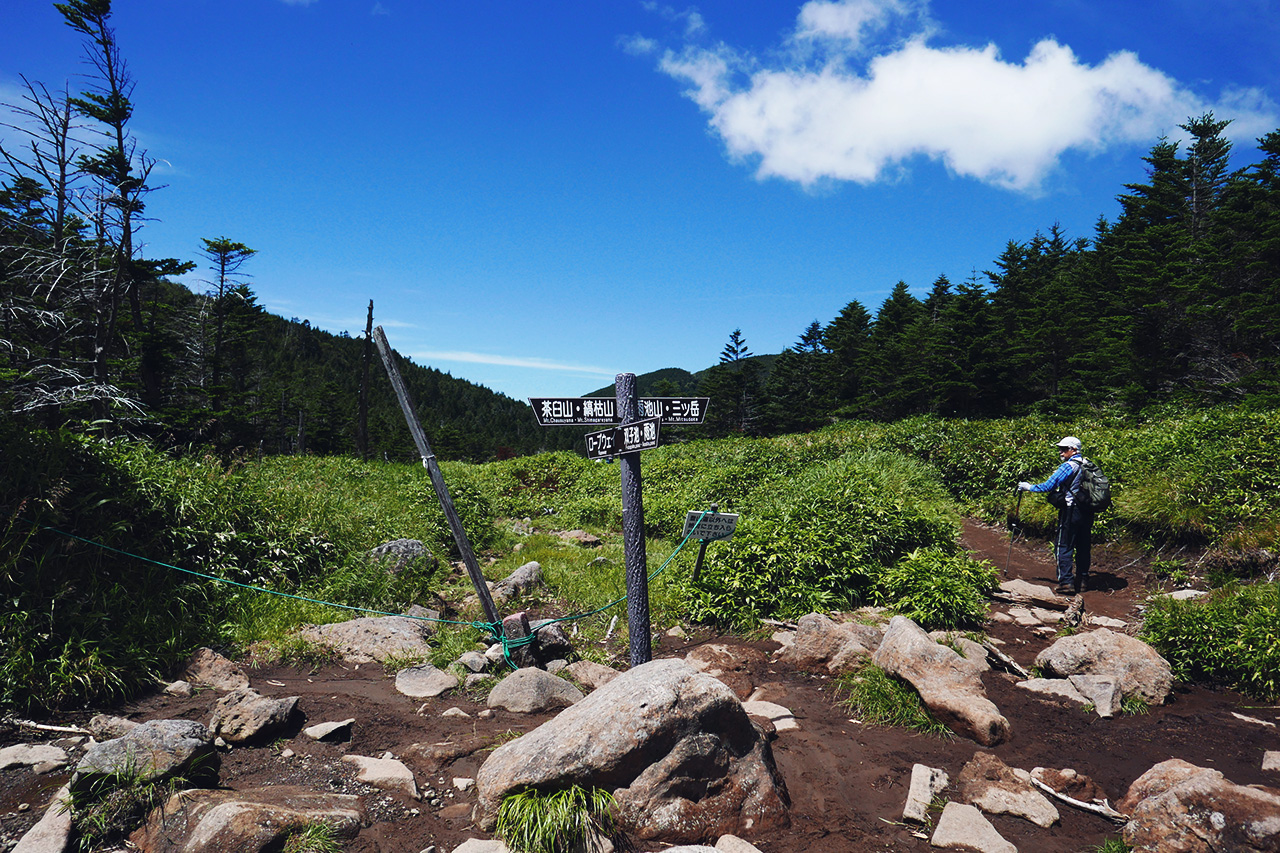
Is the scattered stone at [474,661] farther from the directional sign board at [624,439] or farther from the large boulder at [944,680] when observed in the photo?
the large boulder at [944,680]

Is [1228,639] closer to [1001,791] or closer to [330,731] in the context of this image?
[1001,791]

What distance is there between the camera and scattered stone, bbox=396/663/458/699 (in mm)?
5152

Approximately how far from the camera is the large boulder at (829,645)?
5449 mm

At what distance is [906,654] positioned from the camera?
493cm

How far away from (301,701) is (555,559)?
4934 millimetres

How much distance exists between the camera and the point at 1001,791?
356cm

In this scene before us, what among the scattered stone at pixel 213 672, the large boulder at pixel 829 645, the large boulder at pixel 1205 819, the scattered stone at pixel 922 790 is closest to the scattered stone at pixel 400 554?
the scattered stone at pixel 213 672

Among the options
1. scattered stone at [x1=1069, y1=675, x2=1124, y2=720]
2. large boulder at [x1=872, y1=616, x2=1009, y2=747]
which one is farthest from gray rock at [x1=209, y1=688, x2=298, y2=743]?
scattered stone at [x1=1069, y1=675, x2=1124, y2=720]

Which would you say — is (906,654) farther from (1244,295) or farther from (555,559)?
(1244,295)

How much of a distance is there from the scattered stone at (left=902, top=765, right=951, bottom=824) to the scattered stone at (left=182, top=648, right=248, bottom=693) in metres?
5.08

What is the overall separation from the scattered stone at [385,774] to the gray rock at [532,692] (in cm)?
107

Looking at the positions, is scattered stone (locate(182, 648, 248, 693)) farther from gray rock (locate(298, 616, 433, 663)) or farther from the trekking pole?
the trekking pole

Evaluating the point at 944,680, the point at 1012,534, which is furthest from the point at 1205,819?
the point at 1012,534

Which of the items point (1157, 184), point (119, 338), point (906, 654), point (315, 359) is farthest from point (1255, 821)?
point (315, 359)
